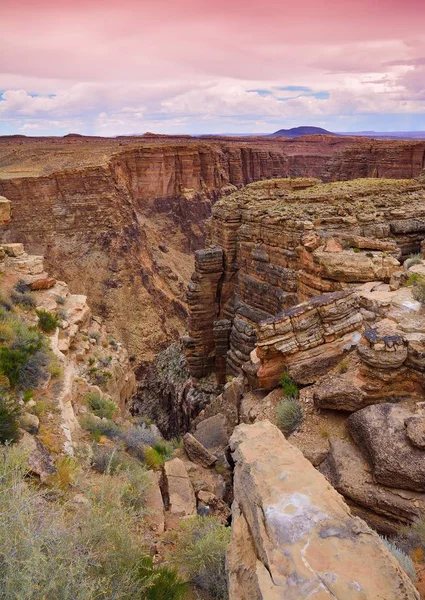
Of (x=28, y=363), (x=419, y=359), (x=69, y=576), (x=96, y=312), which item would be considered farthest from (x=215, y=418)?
(x=96, y=312)

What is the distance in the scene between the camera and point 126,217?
1341 inches

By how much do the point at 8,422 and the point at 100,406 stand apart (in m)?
3.51

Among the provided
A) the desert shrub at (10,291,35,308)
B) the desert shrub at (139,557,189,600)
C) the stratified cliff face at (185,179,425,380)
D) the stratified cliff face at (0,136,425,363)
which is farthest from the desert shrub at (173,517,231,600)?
the stratified cliff face at (0,136,425,363)

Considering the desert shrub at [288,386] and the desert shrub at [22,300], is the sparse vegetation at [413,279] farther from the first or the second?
the desert shrub at [22,300]

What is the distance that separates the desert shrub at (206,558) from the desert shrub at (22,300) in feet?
28.4

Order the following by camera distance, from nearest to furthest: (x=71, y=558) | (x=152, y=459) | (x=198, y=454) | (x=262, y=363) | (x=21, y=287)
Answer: (x=71, y=558), (x=152, y=459), (x=198, y=454), (x=262, y=363), (x=21, y=287)

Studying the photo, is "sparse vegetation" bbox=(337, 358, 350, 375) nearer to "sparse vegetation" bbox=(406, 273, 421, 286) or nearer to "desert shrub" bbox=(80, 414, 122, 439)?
"sparse vegetation" bbox=(406, 273, 421, 286)

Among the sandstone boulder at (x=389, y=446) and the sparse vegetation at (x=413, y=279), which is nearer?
the sandstone boulder at (x=389, y=446)

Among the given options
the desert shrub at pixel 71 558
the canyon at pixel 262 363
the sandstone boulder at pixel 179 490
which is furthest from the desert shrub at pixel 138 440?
the desert shrub at pixel 71 558

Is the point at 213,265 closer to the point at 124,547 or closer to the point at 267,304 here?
the point at 267,304

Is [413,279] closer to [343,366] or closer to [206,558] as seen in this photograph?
[343,366]

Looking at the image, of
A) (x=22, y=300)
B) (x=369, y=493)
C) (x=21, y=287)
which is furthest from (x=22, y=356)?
(x=369, y=493)

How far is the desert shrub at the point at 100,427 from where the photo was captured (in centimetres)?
809

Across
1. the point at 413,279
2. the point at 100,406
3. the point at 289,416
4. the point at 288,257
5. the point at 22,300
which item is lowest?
the point at 100,406
